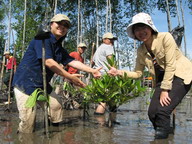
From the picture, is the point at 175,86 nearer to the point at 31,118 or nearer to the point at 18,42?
the point at 31,118

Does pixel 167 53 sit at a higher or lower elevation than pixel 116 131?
higher

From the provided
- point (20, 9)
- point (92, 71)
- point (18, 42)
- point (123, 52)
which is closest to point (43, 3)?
point (20, 9)

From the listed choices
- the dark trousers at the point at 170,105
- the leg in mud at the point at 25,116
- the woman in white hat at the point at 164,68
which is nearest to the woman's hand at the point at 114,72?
the woman in white hat at the point at 164,68

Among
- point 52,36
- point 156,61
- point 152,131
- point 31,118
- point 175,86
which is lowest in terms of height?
point 152,131

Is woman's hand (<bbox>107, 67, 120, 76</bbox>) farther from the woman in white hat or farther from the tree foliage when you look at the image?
the tree foliage

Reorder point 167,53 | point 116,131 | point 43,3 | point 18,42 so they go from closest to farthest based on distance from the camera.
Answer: point 167,53
point 116,131
point 18,42
point 43,3

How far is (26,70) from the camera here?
3426 mm

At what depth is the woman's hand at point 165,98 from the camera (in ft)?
9.57

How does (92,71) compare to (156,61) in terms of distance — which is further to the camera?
(92,71)

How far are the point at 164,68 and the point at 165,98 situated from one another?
43 centimetres

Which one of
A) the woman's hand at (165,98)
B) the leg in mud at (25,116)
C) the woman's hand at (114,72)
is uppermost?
the woman's hand at (114,72)

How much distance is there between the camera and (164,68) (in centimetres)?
310

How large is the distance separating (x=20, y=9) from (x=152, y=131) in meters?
21.7

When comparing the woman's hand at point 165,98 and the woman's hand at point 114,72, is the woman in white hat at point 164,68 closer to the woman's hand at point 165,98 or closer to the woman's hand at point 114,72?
the woman's hand at point 165,98
